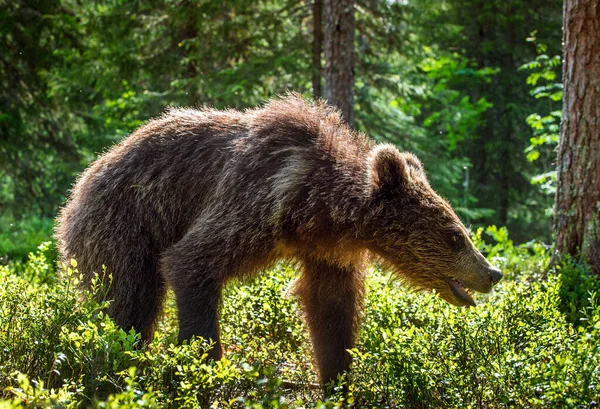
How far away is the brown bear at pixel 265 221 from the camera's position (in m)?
4.84

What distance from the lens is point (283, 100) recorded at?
559 centimetres

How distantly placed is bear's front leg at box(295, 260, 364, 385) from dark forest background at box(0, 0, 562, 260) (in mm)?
4996

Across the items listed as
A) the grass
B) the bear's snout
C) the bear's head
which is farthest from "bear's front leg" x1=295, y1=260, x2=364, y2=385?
the bear's snout

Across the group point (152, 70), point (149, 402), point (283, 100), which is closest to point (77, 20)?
point (152, 70)

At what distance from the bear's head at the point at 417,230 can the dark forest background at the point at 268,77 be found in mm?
4902

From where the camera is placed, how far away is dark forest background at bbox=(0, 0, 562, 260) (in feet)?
40.3

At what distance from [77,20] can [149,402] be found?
13118 mm

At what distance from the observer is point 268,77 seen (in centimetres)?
1188

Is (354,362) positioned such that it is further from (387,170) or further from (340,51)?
(340,51)

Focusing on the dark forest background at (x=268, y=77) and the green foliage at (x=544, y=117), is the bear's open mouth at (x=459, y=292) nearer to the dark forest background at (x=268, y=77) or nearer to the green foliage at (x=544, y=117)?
the green foliage at (x=544, y=117)

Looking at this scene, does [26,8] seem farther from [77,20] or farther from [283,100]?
[283,100]

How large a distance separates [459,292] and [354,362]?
1.03m

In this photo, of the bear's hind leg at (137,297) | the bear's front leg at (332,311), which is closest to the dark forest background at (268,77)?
the bear's front leg at (332,311)

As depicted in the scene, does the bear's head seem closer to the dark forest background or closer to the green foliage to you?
the green foliage
